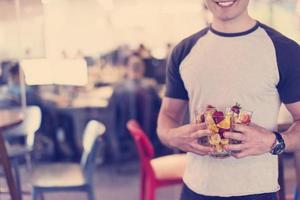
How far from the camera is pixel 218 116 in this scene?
1269 mm

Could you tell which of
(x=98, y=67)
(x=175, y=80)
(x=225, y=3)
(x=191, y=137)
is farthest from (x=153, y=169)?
(x=98, y=67)

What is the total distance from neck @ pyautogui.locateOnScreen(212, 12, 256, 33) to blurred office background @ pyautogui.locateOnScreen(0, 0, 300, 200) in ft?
8.40

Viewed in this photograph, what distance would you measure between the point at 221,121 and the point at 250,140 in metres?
0.08

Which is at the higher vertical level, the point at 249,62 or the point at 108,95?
the point at 249,62

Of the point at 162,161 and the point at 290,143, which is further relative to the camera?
the point at 162,161

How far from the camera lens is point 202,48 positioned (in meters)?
1.40

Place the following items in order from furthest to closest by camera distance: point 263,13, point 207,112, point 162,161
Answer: point 263,13, point 162,161, point 207,112

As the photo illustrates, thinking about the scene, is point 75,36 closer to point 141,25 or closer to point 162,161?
point 141,25

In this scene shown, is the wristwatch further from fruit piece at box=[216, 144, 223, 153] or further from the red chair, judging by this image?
the red chair

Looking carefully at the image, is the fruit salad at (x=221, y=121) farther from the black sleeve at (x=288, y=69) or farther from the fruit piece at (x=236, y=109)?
the black sleeve at (x=288, y=69)

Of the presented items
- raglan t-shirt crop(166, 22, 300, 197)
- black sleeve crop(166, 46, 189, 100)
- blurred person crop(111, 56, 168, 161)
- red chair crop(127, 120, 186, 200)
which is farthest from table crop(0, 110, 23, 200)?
blurred person crop(111, 56, 168, 161)

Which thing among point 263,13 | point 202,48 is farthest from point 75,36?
point 202,48

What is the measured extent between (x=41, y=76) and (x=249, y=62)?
2623mm

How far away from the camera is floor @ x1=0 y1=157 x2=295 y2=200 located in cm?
361
